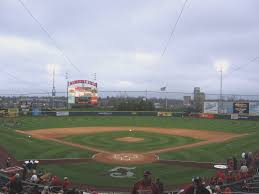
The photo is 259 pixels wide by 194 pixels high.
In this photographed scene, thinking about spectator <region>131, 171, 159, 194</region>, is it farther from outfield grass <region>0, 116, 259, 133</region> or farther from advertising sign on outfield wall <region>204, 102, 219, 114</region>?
advertising sign on outfield wall <region>204, 102, 219, 114</region>

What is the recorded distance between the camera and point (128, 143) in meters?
36.5

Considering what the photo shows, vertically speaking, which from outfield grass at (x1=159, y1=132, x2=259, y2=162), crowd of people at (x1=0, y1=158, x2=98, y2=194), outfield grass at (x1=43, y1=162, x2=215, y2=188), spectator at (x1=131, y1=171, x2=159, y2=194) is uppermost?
spectator at (x1=131, y1=171, x2=159, y2=194)

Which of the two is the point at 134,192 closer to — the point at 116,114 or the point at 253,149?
the point at 253,149

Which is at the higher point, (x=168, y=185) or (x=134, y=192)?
(x=134, y=192)

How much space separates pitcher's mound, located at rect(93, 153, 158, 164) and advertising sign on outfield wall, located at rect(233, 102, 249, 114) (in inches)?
1834

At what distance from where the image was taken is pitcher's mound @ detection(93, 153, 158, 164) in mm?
27375

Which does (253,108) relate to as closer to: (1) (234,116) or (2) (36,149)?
(1) (234,116)

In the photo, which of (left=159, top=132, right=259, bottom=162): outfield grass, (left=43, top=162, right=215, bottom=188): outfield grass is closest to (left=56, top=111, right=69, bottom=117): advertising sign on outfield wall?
(left=159, top=132, right=259, bottom=162): outfield grass

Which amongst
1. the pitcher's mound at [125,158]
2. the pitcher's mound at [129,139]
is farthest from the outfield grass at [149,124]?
the pitcher's mound at [125,158]

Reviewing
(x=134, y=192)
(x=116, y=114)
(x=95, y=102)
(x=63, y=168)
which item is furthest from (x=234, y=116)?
(x=134, y=192)

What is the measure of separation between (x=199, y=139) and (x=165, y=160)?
13486 mm

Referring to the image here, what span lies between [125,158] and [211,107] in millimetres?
52413

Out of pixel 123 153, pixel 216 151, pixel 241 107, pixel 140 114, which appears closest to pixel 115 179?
pixel 123 153

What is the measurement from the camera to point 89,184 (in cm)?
2131
